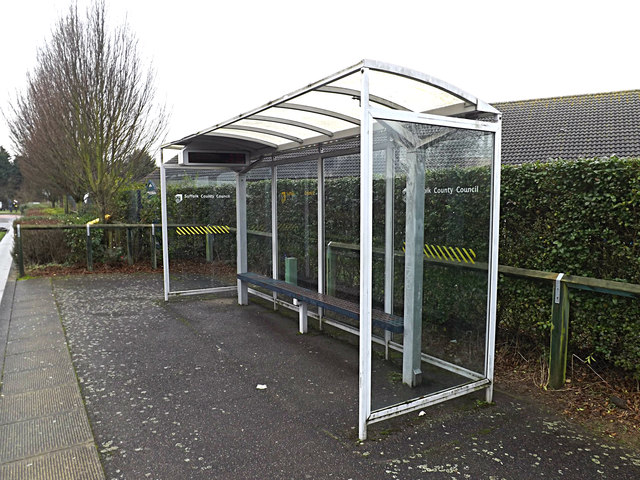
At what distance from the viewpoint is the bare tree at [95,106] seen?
11.7 m

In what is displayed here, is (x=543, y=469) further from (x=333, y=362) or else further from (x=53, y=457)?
(x=53, y=457)

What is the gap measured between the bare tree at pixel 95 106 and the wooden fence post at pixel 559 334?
36.5 ft

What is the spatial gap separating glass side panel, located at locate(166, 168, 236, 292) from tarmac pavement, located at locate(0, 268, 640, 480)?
7.31 feet

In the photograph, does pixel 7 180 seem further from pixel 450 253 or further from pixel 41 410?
pixel 450 253

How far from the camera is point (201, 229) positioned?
8.05 meters

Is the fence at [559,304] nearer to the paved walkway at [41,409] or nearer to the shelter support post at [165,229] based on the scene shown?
the paved walkway at [41,409]

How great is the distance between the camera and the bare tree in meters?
11.7

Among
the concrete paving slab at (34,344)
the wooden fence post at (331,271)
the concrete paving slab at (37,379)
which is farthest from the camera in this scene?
the wooden fence post at (331,271)

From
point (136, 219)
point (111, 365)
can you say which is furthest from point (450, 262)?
point (136, 219)

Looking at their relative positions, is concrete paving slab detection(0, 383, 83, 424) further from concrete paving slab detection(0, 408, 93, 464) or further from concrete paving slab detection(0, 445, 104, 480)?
concrete paving slab detection(0, 445, 104, 480)

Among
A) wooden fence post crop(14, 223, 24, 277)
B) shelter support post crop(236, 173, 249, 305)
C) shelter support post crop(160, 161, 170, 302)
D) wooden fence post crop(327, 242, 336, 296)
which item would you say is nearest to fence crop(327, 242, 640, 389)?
wooden fence post crop(327, 242, 336, 296)

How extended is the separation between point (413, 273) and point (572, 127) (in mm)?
24180

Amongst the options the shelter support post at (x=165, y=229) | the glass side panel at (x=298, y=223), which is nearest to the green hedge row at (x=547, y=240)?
the glass side panel at (x=298, y=223)

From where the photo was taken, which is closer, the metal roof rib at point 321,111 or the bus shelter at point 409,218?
the bus shelter at point 409,218
